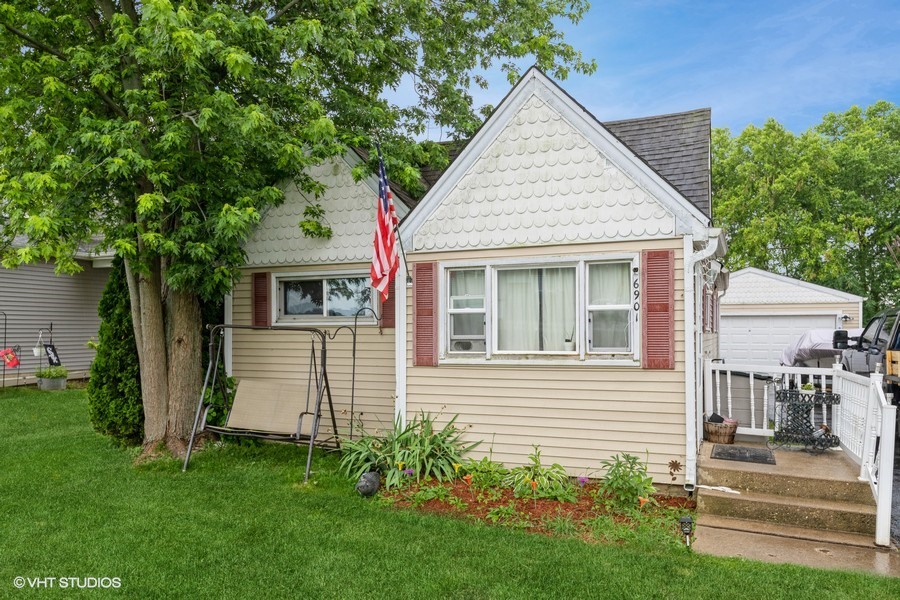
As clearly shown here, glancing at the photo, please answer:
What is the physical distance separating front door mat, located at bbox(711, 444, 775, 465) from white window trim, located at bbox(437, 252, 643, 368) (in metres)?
1.30

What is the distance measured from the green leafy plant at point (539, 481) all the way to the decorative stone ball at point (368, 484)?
1.39 meters

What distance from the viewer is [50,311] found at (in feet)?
50.6

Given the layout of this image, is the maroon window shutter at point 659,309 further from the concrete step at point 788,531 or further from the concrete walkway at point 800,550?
the concrete walkway at point 800,550

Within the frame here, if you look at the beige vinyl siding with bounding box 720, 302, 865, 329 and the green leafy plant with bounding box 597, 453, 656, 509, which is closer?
the green leafy plant with bounding box 597, 453, 656, 509

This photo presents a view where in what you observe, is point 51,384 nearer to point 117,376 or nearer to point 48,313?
point 48,313

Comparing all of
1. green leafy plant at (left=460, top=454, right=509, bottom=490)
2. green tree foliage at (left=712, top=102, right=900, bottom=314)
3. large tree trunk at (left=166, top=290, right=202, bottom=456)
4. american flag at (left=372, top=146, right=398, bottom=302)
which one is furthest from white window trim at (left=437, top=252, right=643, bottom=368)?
green tree foliage at (left=712, top=102, right=900, bottom=314)

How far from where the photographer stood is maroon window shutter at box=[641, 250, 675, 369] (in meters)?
6.03

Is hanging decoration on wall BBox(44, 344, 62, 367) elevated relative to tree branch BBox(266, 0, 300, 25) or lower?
lower

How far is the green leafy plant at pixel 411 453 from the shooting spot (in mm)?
6441

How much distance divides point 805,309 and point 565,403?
14897 mm

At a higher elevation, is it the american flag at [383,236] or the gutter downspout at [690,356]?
the american flag at [383,236]

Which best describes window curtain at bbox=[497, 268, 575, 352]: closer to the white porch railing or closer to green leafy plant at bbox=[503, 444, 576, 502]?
green leafy plant at bbox=[503, 444, 576, 502]

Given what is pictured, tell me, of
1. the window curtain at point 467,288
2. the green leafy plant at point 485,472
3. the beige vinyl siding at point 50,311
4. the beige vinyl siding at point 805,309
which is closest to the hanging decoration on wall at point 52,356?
the beige vinyl siding at point 50,311

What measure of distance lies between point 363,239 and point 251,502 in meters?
3.73
